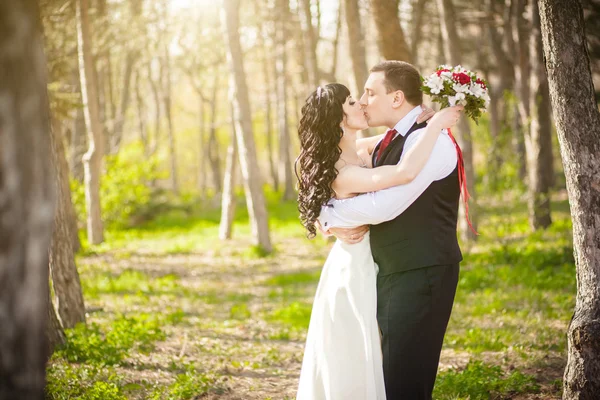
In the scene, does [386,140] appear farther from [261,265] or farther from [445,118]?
[261,265]

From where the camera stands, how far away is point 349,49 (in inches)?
503

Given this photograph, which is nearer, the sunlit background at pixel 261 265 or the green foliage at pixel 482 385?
the green foliage at pixel 482 385

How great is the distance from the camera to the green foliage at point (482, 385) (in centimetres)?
505

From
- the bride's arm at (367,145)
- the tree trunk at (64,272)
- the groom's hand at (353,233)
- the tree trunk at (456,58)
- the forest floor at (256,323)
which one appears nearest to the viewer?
the groom's hand at (353,233)

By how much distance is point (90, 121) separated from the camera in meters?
15.3

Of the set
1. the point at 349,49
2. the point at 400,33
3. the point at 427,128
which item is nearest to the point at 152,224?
the point at 349,49

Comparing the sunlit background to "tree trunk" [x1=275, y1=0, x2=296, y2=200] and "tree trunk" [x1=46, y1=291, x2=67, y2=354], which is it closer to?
"tree trunk" [x1=46, y1=291, x2=67, y2=354]

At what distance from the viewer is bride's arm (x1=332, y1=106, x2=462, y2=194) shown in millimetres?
3693

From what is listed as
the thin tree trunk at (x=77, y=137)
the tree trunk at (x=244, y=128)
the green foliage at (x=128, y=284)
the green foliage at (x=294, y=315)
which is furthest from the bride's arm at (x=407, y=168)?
the thin tree trunk at (x=77, y=137)

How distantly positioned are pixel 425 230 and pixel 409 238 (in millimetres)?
106

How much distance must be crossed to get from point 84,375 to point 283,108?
18998 mm

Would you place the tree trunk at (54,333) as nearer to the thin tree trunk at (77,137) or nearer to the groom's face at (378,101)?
the groom's face at (378,101)

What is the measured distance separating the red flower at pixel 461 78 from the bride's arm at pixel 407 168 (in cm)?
16

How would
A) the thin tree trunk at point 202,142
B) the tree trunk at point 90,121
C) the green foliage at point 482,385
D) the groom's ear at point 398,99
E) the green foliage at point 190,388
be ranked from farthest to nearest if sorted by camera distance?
the thin tree trunk at point 202,142
the tree trunk at point 90,121
the green foliage at point 190,388
the green foliage at point 482,385
the groom's ear at point 398,99
